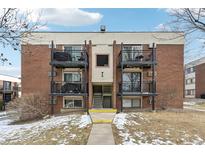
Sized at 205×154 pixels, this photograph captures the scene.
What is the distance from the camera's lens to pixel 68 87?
886 inches

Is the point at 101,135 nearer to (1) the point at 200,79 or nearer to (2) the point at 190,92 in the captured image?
(1) the point at 200,79

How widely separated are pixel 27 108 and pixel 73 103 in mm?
4116

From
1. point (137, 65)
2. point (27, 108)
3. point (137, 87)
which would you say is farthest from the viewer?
point (137, 87)

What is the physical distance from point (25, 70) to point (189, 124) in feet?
50.0

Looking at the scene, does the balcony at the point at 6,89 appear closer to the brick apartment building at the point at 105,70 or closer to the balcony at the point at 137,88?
the brick apartment building at the point at 105,70

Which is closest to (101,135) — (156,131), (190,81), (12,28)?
(156,131)

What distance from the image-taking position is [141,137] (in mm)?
12898

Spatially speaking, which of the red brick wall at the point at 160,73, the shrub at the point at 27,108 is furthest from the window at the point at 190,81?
the shrub at the point at 27,108

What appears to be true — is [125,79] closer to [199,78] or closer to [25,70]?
[25,70]

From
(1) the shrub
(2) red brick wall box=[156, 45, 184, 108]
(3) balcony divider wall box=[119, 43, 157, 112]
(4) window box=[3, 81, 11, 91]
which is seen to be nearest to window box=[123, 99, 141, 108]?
(3) balcony divider wall box=[119, 43, 157, 112]

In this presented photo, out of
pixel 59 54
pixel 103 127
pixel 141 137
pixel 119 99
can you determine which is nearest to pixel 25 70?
pixel 59 54

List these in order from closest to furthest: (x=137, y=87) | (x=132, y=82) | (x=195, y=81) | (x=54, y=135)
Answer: (x=54, y=135) → (x=137, y=87) → (x=132, y=82) → (x=195, y=81)
